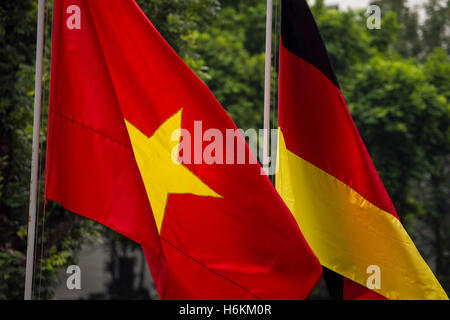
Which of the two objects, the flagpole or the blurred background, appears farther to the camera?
the blurred background

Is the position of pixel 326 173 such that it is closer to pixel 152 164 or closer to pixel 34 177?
pixel 152 164

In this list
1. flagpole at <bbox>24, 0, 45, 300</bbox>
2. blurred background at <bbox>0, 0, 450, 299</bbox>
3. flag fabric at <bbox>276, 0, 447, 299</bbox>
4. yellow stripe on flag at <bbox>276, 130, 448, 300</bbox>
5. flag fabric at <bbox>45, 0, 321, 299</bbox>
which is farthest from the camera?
blurred background at <bbox>0, 0, 450, 299</bbox>

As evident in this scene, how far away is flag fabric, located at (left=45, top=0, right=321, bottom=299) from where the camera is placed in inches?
155

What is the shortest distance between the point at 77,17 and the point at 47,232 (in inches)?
260

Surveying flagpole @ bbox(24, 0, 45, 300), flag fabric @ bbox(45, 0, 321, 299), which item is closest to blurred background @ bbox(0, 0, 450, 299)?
flagpole @ bbox(24, 0, 45, 300)

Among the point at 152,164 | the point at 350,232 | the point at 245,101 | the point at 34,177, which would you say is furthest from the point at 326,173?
the point at 245,101

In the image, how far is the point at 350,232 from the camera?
14.9 feet

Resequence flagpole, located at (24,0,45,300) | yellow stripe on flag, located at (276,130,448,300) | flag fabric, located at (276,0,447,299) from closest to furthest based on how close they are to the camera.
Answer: flagpole, located at (24,0,45,300), yellow stripe on flag, located at (276,130,448,300), flag fabric, located at (276,0,447,299)

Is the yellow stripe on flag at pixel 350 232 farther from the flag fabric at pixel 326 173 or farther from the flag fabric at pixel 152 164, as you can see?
the flag fabric at pixel 152 164

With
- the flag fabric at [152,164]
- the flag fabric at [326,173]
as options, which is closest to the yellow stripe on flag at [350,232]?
the flag fabric at [326,173]

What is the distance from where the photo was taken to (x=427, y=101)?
14906 millimetres

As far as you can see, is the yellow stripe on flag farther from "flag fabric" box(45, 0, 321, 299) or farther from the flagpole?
the flagpole

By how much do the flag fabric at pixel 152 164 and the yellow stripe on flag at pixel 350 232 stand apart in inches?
24.3
